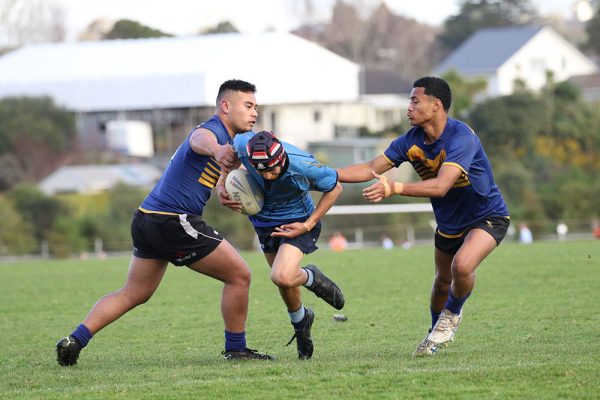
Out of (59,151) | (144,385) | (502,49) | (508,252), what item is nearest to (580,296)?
(144,385)

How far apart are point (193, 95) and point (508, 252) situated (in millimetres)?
36140

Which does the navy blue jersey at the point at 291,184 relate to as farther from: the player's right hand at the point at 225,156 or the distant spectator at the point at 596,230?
the distant spectator at the point at 596,230

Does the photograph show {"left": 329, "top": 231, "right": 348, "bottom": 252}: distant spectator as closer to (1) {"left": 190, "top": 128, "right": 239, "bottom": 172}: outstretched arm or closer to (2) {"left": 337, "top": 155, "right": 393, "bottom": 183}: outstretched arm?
(2) {"left": 337, "top": 155, "right": 393, "bottom": 183}: outstretched arm

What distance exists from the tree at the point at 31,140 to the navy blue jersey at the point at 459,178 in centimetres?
4821

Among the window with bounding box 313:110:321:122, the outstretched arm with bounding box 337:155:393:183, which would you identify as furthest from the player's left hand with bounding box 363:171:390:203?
the window with bounding box 313:110:321:122

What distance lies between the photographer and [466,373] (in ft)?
27.7

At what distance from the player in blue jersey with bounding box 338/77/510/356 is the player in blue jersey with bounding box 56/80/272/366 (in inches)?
44.2

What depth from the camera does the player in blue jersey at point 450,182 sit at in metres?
9.74

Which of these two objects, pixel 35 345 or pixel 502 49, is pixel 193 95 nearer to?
pixel 502 49

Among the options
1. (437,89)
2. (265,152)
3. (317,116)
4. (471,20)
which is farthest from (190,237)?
(471,20)

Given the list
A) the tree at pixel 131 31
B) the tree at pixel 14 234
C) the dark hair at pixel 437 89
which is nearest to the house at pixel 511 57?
the tree at pixel 131 31

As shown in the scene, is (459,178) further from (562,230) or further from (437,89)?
(562,230)

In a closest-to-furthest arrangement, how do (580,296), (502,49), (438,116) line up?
1. (438,116)
2. (580,296)
3. (502,49)

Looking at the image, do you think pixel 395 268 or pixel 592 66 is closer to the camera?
pixel 395 268
